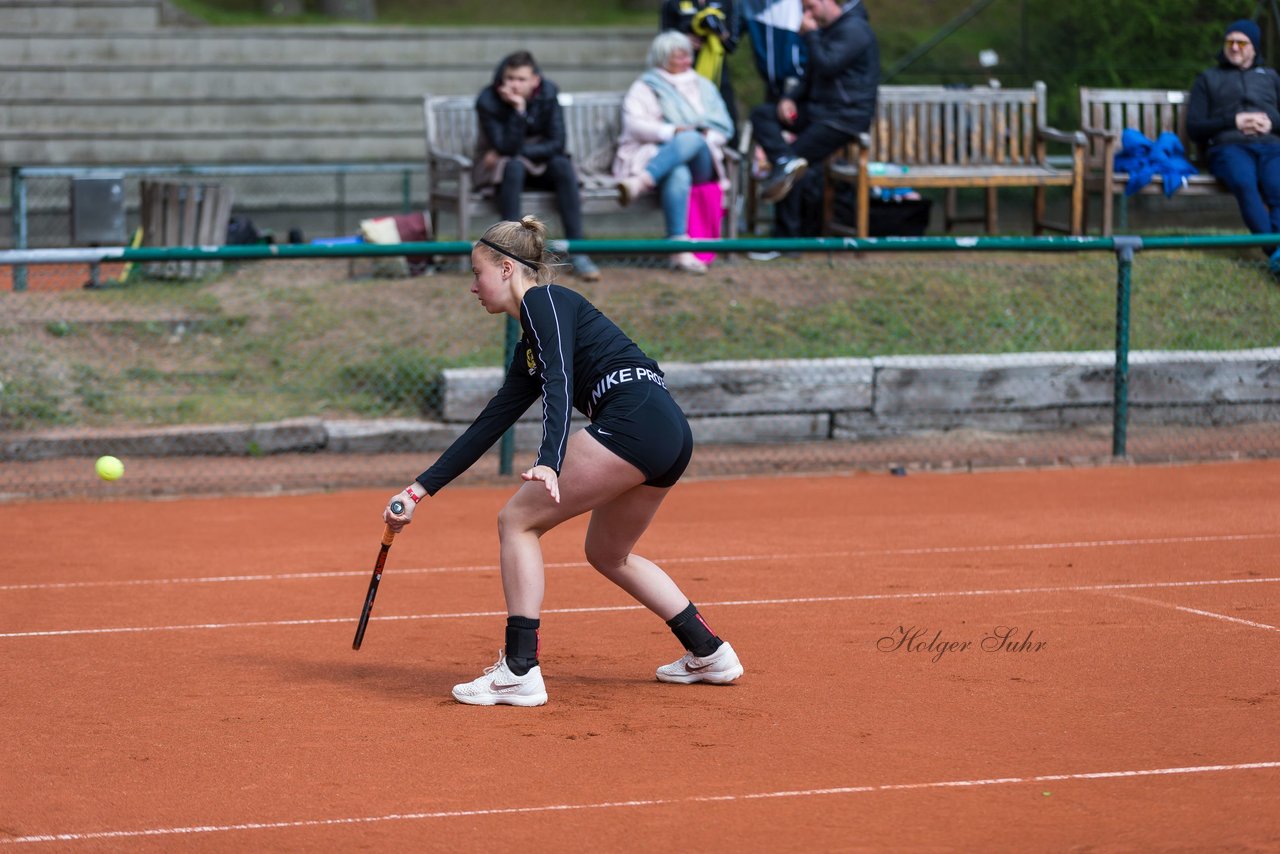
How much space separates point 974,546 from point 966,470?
8.35ft

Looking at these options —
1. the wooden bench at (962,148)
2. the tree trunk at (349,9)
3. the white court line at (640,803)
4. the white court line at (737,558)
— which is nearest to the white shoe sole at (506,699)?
the white court line at (640,803)

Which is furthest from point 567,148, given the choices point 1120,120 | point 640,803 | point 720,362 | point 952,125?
point 640,803

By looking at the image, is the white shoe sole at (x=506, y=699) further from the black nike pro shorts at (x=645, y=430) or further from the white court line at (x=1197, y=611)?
the white court line at (x=1197, y=611)

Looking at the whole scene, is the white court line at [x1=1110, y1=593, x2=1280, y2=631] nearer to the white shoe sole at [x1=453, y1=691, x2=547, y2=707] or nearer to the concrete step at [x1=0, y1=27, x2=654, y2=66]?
the white shoe sole at [x1=453, y1=691, x2=547, y2=707]

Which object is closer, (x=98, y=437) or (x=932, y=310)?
(x=98, y=437)

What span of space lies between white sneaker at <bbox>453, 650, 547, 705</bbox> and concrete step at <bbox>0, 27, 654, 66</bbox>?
44.6ft

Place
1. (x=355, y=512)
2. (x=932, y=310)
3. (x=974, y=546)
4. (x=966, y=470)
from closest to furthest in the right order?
1. (x=974, y=546)
2. (x=355, y=512)
3. (x=966, y=470)
4. (x=932, y=310)

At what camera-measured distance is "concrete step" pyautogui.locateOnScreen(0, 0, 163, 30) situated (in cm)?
1831

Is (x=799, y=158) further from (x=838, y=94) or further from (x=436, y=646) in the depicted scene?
(x=436, y=646)

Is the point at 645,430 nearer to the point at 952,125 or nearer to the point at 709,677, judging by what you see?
the point at 709,677

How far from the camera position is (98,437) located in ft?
36.2

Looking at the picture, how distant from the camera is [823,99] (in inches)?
515

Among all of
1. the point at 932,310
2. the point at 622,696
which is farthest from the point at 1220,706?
the point at 932,310

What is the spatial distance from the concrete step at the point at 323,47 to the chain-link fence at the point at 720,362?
5.65 m
